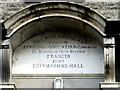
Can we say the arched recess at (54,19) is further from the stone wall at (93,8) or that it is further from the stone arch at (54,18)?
the stone wall at (93,8)

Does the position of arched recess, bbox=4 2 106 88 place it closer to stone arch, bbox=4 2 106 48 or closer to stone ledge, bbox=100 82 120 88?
stone arch, bbox=4 2 106 48

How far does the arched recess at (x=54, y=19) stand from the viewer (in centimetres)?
996

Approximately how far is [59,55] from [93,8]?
1.12 metres

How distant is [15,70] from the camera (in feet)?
33.4

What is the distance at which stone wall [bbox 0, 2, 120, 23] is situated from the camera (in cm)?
1052

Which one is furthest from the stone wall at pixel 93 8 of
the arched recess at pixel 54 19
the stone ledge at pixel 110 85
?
the stone ledge at pixel 110 85

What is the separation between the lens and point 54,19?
10180 millimetres

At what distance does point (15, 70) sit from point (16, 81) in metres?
0.22

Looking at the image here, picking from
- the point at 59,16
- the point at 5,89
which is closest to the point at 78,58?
the point at 59,16

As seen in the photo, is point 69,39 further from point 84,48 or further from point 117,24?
point 117,24

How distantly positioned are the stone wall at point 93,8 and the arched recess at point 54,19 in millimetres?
529

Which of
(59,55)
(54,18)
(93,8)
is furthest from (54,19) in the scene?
(93,8)

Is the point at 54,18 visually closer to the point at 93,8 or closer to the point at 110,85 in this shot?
the point at 93,8

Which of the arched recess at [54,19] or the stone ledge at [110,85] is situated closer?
the stone ledge at [110,85]
